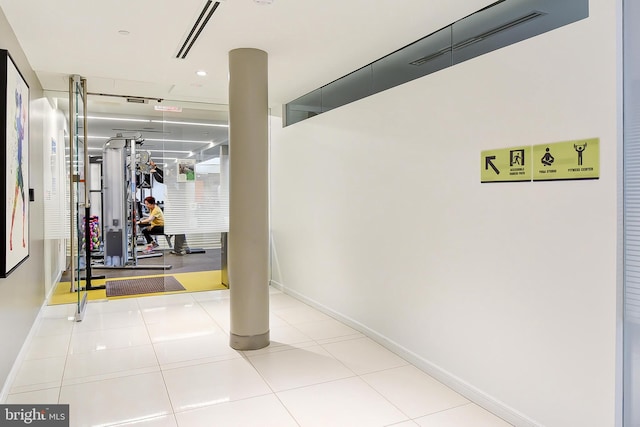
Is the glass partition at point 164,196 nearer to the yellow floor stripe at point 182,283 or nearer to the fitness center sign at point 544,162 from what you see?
the yellow floor stripe at point 182,283

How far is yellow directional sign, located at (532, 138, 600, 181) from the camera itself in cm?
235

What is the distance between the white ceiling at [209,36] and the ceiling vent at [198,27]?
41 millimetres

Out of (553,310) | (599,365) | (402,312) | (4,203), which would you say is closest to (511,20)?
(553,310)

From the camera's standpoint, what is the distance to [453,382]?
10.9ft

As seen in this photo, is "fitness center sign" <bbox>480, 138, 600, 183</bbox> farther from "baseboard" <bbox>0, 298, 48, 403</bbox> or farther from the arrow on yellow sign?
"baseboard" <bbox>0, 298, 48, 403</bbox>

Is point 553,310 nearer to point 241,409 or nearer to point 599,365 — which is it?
point 599,365

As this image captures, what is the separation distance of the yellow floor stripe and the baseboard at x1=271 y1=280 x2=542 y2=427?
2969 millimetres

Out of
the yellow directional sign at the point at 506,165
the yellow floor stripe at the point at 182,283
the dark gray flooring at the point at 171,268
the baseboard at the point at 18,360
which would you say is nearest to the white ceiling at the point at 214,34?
the yellow directional sign at the point at 506,165

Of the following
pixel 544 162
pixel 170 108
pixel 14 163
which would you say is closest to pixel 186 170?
pixel 170 108

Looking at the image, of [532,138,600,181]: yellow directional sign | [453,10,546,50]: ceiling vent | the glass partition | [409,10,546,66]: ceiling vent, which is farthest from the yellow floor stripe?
[532,138,600,181]: yellow directional sign

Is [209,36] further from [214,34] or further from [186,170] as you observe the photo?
[186,170]

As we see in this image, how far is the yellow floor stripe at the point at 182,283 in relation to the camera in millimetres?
6289

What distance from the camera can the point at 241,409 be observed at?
3.02 m

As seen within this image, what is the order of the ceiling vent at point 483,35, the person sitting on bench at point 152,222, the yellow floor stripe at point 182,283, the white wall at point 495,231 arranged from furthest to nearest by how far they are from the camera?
1. the person sitting on bench at point 152,222
2. the yellow floor stripe at point 182,283
3. the ceiling vent at point 483,35
4. the white wall at point 495,231
